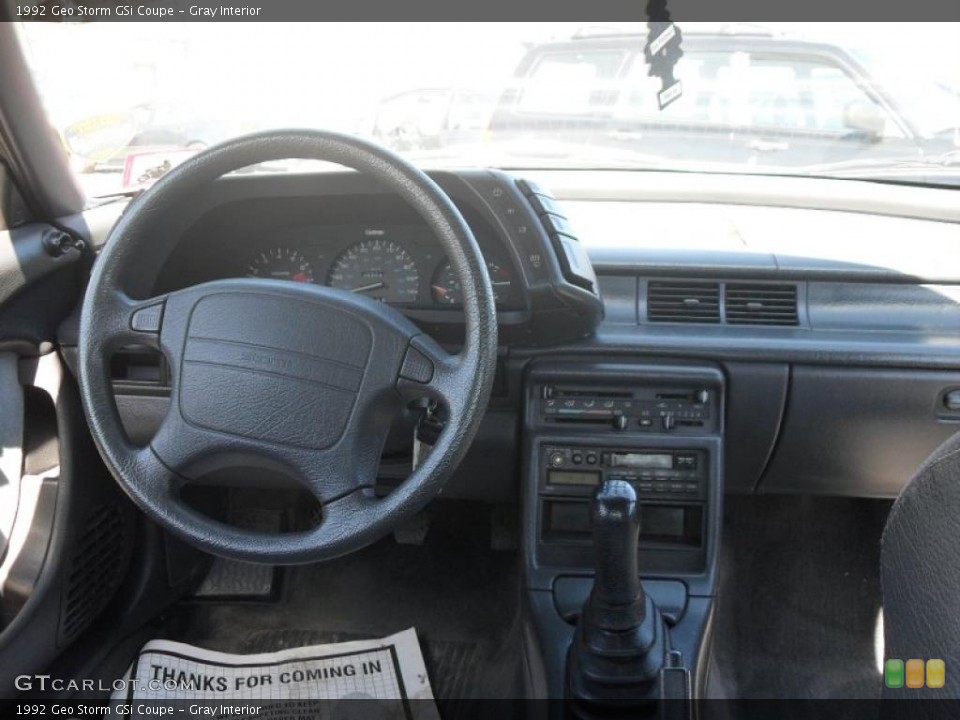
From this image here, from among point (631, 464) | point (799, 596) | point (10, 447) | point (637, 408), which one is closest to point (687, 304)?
point (637, 408)

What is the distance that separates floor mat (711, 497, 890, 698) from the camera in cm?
229

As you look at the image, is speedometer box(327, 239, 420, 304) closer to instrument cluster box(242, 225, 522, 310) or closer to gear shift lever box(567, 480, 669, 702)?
instrument cluster box(242, 225, 522, 310)

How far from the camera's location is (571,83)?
2377mm

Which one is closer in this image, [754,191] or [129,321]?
[129,321]

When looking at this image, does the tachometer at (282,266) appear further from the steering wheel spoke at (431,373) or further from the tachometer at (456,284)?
the steering wheel spoke at (431,373)

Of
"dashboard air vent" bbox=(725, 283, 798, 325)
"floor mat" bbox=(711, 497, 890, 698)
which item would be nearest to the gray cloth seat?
"dashboard air vent" bbox=(725, 283, 798, 325)

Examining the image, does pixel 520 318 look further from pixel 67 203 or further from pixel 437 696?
pixel 67 203

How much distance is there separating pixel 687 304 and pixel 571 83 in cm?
70

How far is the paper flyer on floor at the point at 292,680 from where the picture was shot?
2.10m

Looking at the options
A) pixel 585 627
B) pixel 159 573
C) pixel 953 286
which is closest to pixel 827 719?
pixel 585 627

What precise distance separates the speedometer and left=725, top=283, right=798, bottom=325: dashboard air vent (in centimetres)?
67

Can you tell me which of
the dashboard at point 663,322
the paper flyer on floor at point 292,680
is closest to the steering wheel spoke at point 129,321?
the dashboard at point 663,322

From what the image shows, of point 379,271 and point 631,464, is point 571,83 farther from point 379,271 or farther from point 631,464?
point 631,464

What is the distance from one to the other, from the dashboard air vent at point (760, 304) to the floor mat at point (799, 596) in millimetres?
634
